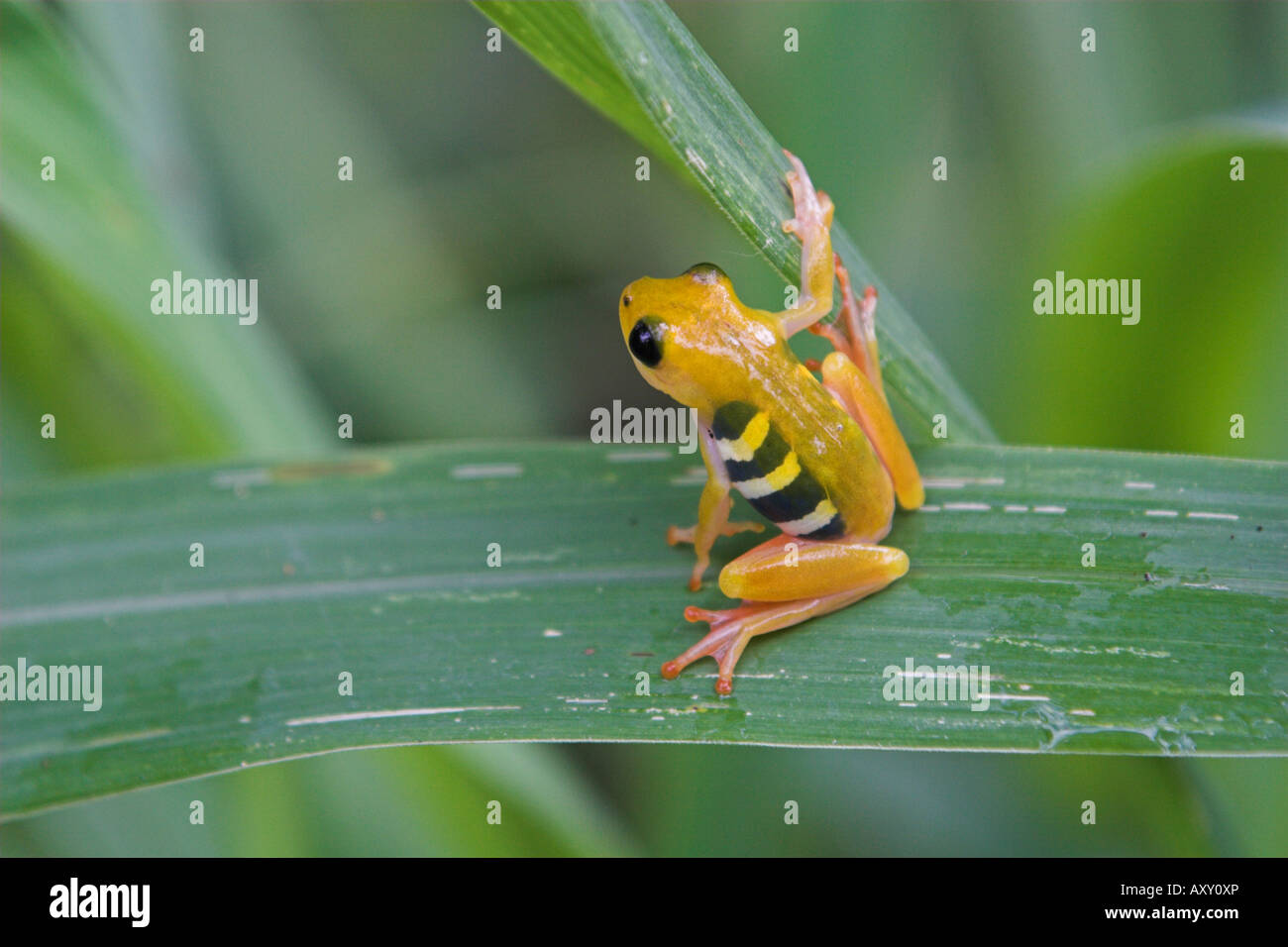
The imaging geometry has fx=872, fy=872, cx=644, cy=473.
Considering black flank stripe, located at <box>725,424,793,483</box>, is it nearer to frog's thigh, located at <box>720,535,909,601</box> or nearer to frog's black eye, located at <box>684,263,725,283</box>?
frog's thigh, located at <box>720,535,909,601</box>

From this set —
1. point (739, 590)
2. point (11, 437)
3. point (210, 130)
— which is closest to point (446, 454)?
point (739, 590)

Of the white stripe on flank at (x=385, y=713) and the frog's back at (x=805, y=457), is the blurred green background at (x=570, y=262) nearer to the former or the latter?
the white stripe on flank at (x=385, y=713)

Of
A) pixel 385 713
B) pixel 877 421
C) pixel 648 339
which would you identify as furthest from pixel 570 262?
pixel 385 713

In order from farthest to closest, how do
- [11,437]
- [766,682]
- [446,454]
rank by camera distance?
[11,437]
[446,454]
[766,682]

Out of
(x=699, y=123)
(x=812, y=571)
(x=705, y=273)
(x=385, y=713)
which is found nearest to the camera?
(x=699, y=123)

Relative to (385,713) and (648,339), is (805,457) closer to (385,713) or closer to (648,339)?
(648,339)

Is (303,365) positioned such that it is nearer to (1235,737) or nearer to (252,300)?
(252,300)
